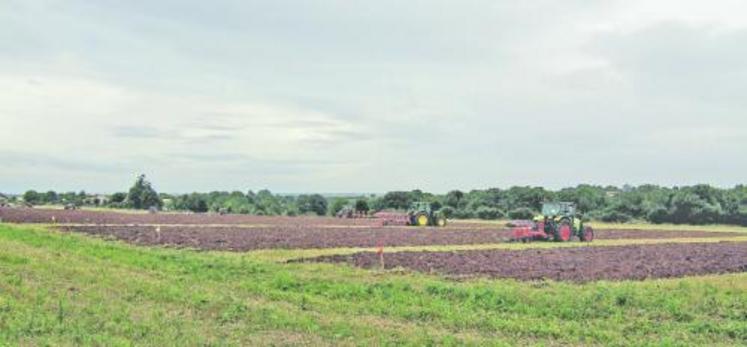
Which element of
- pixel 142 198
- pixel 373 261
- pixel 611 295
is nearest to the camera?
pixel 611 295

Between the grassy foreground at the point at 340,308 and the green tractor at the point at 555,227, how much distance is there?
1837cm

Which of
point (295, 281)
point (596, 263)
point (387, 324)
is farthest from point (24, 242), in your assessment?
point (387, 324)

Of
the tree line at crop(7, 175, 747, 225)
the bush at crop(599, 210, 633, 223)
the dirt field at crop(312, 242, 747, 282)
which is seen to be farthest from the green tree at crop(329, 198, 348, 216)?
the dirt field at crop(312, 242, 747, 282)

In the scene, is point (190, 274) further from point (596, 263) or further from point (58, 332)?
point (596, 263)

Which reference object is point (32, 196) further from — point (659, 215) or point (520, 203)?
point (659, 215)

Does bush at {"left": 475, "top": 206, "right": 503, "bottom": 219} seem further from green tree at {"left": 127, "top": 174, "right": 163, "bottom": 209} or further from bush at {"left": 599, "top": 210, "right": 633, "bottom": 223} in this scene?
green tree at {"left": 127, "top": 174, "right": 163, "bottom": 209}

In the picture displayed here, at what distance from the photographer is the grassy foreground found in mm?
14383

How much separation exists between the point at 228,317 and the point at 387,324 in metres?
3.07

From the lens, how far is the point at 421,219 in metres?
64.9

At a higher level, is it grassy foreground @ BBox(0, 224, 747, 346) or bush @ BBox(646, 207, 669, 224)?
bush @ BBox(646, 207, 669, 224)

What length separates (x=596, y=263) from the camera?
29562mm

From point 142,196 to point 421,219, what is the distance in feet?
269

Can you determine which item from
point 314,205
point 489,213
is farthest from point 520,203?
point 314,205

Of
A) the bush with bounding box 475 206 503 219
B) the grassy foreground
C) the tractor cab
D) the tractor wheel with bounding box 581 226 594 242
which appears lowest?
the grassy foreground
